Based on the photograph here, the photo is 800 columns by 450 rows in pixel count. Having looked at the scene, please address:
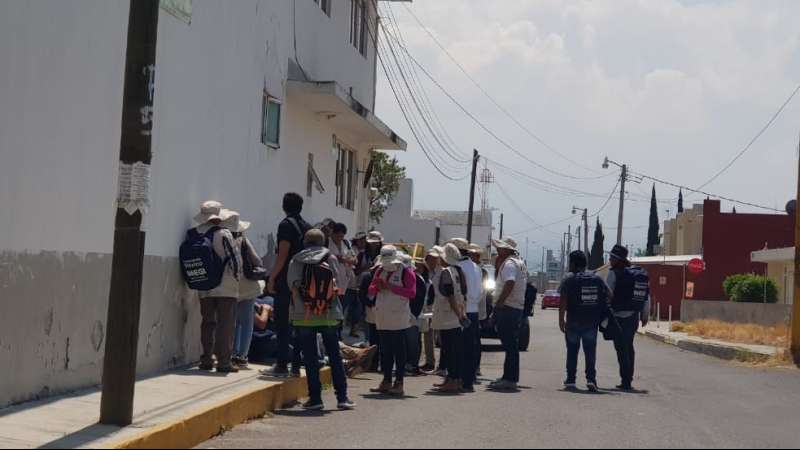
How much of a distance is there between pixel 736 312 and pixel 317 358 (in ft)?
104

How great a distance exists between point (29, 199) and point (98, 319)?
5.72 ft

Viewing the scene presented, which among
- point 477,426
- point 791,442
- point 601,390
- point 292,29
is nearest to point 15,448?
point 477,426

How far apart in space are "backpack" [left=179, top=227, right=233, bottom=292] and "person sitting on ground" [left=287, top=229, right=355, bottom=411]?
1.27m

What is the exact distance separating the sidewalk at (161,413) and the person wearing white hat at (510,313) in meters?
3.15

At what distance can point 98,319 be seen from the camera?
10391 millimetres

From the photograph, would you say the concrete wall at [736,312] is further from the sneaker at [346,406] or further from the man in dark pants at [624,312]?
the sneaker at [346,406]

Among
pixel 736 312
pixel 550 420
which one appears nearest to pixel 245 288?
pixel 550 420

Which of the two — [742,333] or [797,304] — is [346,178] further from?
[742,333]

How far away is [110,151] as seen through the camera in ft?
34.4

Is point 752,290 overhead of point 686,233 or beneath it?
beneath

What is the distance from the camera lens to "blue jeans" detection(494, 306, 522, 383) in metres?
13.8

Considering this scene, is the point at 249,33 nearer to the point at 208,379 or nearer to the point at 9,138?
the point at 208,379

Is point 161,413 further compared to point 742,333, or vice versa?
point 742,333

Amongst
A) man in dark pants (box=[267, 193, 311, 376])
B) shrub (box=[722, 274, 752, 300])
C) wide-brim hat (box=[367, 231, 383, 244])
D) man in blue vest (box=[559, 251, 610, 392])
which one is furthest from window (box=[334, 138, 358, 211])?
shrub (box=[722, 274, 752, 300])
